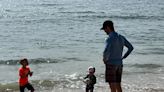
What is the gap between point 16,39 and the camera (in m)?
25.8

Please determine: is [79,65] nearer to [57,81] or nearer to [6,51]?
[57,81]

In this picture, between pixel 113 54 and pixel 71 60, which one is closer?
pixel 113 54

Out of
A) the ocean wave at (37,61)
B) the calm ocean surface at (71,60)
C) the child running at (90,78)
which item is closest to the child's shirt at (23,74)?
the child running at (90,78)

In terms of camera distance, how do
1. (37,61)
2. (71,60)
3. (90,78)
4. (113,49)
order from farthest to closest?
(71,60)
(37,61)
(90,78)
(113,49)

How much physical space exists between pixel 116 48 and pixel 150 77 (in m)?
6.56

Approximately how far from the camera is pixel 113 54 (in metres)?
8.29

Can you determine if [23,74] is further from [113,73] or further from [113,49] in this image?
[113,49]

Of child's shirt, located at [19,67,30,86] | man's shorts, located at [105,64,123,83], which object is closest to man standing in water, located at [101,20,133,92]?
man's shorts, located at [105,64,123,83]

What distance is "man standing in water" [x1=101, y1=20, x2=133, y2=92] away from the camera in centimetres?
814

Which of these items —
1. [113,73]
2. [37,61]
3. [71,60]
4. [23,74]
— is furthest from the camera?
[71,60]

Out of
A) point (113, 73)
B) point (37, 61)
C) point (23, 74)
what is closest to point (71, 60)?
point (37, 61)

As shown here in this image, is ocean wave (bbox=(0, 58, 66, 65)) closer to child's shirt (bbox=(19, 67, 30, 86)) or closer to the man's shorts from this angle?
child's shirt (bbox=(19, 67, 30, 86))

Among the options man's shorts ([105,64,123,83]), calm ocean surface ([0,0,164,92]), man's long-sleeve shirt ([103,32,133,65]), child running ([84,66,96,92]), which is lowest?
calm ocean surface ([0,0,164,92])

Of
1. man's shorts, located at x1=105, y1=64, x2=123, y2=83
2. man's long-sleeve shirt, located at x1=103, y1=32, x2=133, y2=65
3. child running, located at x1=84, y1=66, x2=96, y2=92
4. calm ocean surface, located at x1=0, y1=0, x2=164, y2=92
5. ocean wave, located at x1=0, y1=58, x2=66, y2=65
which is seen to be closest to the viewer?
man's long-sleeve shirt, located at x1=103, y1=32, x2=133, y2=65
